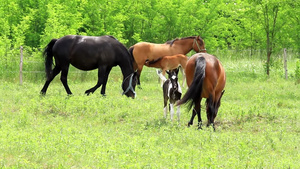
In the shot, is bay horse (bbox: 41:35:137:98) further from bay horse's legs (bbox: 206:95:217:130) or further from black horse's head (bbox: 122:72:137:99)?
bay horse's legs (bbox: 206:95:217:130)

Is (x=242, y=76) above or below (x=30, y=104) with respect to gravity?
below

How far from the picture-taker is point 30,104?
12633mm

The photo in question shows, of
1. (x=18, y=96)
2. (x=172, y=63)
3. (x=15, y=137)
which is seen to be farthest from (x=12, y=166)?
(x=172, y=63)

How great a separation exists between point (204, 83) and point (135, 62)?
22.2ft

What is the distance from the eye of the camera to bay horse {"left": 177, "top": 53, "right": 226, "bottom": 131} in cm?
956

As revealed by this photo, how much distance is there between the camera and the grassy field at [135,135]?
693 centimetres

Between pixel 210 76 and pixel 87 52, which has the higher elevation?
pixel 210 76

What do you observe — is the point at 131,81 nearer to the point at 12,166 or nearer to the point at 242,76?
the point at 12,166

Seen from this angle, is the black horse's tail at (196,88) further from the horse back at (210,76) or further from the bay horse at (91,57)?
the bay horse at (91,57)

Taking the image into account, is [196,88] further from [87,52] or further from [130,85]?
[87,52]

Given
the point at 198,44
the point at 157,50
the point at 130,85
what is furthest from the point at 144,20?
the point at 130,85

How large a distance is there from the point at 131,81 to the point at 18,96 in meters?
3.41

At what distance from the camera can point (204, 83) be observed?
9.75 m

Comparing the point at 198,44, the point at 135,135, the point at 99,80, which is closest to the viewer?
the point at 135,135
